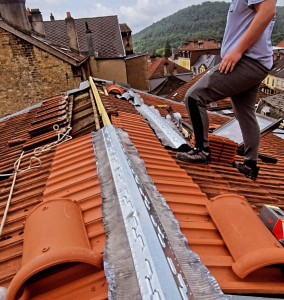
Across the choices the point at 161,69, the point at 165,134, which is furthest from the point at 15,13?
the point at 161,69

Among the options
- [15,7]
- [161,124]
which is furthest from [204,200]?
[15,7]

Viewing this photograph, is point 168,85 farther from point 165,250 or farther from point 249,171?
point 165,250

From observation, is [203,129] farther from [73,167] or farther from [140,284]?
[140,284]

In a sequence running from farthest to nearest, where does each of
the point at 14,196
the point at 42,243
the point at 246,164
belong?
the point at 246,164
the point at 14,196
the point at 42,243

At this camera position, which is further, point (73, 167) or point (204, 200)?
point (73, 167)

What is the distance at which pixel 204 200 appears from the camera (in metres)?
2.40

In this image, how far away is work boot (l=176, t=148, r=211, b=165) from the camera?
335 cm

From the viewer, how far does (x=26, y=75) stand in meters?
11.6

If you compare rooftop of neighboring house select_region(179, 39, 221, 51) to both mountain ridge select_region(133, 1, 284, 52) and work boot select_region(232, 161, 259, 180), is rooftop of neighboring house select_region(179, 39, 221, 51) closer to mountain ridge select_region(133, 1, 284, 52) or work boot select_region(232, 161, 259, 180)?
work boot select_region(232, 161, 259, 180)

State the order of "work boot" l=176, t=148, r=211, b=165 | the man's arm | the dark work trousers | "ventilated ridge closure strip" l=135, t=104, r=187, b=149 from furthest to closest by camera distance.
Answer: "ventilated ridge closure strip" l=135, t=104, r=187, b=149 < "work boot" l=176, t=148, r=211, b=165 < the dark work trousers < the man's arm

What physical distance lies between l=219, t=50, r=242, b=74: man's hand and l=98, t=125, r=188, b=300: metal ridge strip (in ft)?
4.55

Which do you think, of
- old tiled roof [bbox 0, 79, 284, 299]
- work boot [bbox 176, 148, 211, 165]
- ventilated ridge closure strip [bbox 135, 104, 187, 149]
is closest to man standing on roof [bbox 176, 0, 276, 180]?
work boot [bbox 176, 148, 211, 165]

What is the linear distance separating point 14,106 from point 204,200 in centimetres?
1174

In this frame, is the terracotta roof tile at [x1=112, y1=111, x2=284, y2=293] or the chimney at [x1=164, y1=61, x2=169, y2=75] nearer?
the terracotta roof tile at [x1=112, y1=111, x2=284, y2=293]
